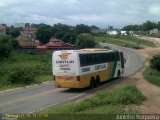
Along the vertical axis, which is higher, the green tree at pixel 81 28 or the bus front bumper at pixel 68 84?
the green tree at pixel 81 28

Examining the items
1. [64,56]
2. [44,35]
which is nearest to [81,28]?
[44,35]

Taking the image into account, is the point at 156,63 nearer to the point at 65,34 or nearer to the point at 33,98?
the point at 33,98

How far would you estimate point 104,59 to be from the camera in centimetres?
3078

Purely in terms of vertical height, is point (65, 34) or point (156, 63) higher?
point (65, 34)

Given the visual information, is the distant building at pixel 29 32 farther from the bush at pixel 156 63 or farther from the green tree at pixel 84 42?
the bush at pixel 156 63

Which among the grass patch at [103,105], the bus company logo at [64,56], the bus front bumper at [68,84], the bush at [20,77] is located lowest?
the bush at [20,77]

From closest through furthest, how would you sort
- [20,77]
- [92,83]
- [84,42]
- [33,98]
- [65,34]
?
1. [33,98]
2. [92,83]
3. [20,77]
4. [84,42]
5. [65,34]

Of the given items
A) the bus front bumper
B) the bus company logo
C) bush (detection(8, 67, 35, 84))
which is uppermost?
the bus company logo

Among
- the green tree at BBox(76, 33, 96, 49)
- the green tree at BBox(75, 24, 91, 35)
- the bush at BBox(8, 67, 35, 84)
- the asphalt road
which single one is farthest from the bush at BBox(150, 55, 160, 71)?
the green tree at BBox(75, 24, 91, 35)

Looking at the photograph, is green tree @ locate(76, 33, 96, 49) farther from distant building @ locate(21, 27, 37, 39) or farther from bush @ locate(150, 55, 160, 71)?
bush @ locate(150, 55, 160, 71)

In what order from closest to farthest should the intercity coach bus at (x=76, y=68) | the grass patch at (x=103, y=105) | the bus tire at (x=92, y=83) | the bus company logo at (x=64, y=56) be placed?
the grass patch at (x=103, y=105) → the intercity coach bus at (x=76, y=68) → the bus company logo at (x=64, y=56) → the bus tire at (x=92, y=83)

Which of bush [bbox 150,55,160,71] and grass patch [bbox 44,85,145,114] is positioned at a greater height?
grass patch [bbox 44,85,145,114]

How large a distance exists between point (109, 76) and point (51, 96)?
9567 millimetres

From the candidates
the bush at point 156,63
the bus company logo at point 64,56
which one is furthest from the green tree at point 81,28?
the bus company logo at point 64,56
